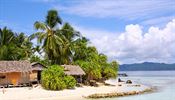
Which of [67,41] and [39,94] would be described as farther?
[67,41]

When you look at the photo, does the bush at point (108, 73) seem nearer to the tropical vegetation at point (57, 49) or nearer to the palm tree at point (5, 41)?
the tropical vegetation at point (57, 49)

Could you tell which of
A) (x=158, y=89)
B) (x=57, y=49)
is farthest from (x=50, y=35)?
(x=158, y=89)

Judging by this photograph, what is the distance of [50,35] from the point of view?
3462 cm

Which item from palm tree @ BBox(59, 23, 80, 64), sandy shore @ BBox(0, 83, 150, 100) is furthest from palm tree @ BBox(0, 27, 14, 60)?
sandy shore @ BBox(0, 83, 150, 100)

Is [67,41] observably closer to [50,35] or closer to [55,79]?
[50,35]

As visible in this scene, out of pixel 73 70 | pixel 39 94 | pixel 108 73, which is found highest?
pixel 73 70

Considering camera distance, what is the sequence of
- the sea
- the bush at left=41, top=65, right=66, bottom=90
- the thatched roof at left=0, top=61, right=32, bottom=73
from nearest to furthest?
the sea → the bush at left=41, top=65, right=66, bottom=90 → the thatched roof at left=0, top=61, right=32, bottom=73

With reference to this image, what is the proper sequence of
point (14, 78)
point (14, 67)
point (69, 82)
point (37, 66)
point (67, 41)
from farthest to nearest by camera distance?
point (67, 41)
point (37, 66)
point (14, 78)
point (14, 67)
point (69, 82)

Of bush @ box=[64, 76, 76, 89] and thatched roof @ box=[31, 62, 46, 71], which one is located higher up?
thatched roof @ box=[31, 62, 46, 71]

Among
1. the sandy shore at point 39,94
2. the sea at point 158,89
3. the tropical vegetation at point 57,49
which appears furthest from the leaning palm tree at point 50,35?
the sea at point 158,89

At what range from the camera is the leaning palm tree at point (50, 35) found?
1353 inches

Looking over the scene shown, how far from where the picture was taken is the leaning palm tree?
34.4m

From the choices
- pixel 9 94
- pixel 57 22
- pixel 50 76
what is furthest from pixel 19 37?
pixel 9 94

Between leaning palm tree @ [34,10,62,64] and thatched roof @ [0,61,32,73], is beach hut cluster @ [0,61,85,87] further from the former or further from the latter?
leaning palm tree @ [34,10,62,64]
